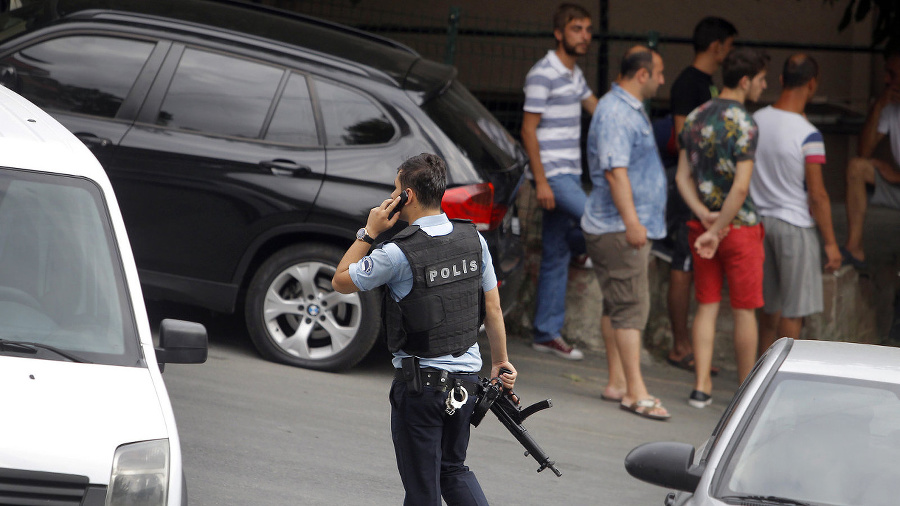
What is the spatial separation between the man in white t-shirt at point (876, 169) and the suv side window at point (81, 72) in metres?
5.28

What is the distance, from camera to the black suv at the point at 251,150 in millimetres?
6492

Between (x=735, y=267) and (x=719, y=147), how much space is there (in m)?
0.79

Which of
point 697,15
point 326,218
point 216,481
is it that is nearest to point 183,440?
point 216,481

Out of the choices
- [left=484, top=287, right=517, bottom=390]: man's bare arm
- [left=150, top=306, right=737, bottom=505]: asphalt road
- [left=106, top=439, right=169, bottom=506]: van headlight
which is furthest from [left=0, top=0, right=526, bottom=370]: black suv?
[left=106, top=439, right=169, bottom=506]: van headlight

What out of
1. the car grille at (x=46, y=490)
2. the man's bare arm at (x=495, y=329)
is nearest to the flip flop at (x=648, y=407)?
the man's bare arm at (x=495, y=329)

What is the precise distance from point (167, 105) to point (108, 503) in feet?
12.9

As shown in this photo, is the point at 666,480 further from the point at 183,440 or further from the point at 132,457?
the point at 183,440

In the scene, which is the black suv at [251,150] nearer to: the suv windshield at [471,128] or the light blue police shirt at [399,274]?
the suv windshield at [471,128]

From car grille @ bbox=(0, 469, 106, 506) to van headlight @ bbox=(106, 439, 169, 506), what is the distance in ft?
0.16

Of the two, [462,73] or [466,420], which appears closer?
[466,420]

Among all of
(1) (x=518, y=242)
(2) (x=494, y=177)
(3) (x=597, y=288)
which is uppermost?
(2) (x=494, y=177)

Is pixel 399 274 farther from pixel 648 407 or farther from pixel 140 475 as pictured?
pixel 648 407

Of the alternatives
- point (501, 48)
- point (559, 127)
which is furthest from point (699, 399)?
point (501, 48)

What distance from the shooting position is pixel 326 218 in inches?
255
